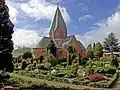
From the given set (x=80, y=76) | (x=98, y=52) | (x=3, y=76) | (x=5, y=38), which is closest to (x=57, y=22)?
(x=98, y=52)

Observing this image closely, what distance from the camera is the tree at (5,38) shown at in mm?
25828

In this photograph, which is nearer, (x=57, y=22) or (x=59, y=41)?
(x=59, y=41)

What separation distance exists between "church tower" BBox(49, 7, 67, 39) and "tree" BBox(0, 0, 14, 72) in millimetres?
42755

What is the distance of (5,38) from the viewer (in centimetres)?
2620

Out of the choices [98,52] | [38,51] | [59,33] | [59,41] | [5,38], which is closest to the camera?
[5,38]

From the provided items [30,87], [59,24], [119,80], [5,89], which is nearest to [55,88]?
[30,87]

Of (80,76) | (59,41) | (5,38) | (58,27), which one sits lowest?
(80,76)

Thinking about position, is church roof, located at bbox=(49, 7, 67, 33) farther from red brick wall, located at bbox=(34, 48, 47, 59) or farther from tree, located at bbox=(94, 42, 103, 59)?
tree, located at bbox=(94, 42, 103, 59)

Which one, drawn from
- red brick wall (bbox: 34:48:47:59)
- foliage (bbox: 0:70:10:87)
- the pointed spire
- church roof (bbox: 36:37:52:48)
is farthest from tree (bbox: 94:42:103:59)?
foliage (bbox: 0:70:10:87)

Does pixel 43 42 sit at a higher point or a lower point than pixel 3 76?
higher

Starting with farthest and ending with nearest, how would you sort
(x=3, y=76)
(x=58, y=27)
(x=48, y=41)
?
1. (x=58, y=27)
2. (x=48, y=41)
3. (x=3, y=76)

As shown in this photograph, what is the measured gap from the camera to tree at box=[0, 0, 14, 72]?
84.7 feet

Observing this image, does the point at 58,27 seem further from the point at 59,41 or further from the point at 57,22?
the point at 59,41

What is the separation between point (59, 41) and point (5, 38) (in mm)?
41066
